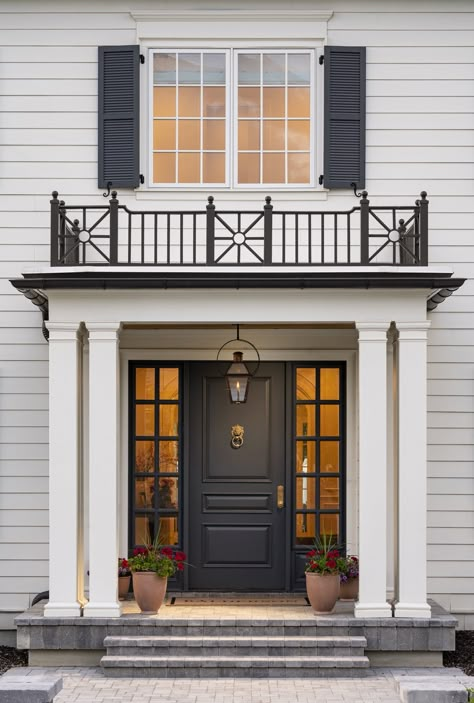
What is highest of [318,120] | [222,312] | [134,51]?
[134,51]

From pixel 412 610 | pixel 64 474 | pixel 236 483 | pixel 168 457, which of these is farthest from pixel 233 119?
pixel 412 610

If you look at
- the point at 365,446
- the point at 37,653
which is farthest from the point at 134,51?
the point at 37,653

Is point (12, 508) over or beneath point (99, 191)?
beneath

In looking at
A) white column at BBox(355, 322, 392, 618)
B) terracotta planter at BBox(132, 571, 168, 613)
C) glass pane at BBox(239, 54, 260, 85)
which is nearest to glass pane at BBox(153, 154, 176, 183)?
glass pane at BBox(239, 54, 260, 85)

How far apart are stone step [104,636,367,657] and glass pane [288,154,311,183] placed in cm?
494

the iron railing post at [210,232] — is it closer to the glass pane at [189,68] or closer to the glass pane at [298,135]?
the glass pane at [298,135]

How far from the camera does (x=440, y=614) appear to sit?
9.44 meters

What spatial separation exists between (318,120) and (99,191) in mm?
2558

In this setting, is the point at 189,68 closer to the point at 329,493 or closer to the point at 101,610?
the point at 329,493

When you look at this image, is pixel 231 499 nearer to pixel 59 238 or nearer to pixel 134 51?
pixel 59 238

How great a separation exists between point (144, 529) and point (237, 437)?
1.46m

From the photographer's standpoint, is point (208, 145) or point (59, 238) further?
point (208, 145)

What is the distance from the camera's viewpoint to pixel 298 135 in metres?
10.9

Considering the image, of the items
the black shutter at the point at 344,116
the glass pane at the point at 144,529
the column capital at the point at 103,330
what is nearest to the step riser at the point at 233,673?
the glass pane at the point at 144,529
